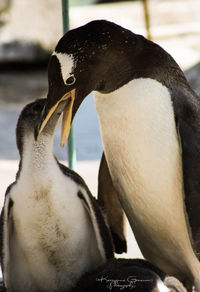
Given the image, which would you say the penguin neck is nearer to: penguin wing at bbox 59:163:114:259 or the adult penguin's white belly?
penguin wing at bbox 59:163:114:259

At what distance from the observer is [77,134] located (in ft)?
16.4

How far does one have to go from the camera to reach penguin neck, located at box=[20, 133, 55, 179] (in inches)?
107

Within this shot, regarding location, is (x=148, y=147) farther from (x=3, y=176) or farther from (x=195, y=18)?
(x=195, y=18)

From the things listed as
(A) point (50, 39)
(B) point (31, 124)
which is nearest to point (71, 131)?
(B) point (31, 124)

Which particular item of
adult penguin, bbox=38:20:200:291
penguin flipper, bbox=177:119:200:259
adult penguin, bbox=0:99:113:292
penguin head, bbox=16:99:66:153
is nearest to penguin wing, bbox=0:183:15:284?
adult penguin, bbox=0:99:113:292

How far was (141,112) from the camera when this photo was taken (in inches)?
105

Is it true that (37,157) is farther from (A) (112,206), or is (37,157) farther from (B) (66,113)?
(A) (112,206)

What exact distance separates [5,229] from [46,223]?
137mm

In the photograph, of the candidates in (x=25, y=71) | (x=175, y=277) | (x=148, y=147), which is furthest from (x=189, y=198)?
(x=25, y=71)

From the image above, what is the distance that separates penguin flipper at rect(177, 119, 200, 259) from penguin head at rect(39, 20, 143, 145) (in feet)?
0.81

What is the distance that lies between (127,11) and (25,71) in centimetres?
174

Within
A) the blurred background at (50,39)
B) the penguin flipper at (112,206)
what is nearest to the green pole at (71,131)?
the penguin flipper at (112,206)

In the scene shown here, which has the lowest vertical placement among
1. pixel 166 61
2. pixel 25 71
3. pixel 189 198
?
pixel 25 71
